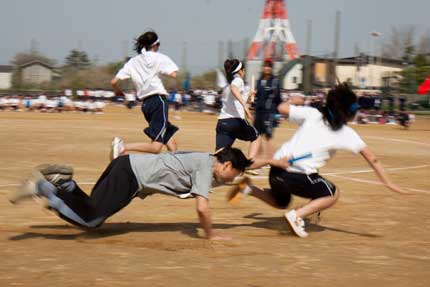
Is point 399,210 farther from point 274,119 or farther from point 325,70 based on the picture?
point 325,70

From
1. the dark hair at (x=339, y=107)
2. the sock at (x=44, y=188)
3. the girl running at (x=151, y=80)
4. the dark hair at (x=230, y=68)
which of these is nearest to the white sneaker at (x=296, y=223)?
the dark hair at (x=339, y=107)

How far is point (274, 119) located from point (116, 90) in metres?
3.28

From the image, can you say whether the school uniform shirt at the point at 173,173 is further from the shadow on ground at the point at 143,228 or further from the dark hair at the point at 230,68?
the dark hair at the point at 230,68

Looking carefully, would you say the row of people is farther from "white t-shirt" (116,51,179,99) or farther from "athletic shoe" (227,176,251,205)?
"athletic shoe" (227,176,251,205)

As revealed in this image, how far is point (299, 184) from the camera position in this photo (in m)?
6.42

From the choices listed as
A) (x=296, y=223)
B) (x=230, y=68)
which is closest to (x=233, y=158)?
(x=296, y=223)

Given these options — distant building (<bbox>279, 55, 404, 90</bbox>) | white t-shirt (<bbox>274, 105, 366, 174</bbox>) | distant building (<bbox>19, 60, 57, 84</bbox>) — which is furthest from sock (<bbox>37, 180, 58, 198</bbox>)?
distant building (<bbox>19, 60, 57, 84</bbox>)

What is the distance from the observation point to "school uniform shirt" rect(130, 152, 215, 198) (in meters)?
5.91

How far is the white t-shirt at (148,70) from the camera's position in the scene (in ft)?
28.1

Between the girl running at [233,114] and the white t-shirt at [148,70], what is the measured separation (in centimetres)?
136

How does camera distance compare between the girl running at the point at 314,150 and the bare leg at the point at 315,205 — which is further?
the bare leg at the point at 315,205

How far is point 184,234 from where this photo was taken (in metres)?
6.43

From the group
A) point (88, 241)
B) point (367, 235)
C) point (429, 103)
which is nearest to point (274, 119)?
point (367, 235)

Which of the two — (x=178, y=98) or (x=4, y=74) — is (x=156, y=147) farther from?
(x=4, y=74)
